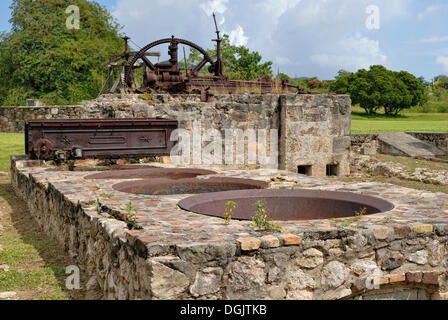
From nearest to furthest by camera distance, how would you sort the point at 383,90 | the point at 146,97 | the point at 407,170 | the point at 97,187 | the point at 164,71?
the point at 97,187, the point at 146,97, the point at 164,71, the point at 407,170, the point at 383,90

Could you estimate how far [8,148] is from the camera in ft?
46.8

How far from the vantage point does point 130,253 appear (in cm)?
329

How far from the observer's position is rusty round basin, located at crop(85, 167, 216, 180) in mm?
6809

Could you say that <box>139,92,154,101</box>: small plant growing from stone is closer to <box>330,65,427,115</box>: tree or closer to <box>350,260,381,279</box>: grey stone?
<box>350,260,381,279</box>: grey stone

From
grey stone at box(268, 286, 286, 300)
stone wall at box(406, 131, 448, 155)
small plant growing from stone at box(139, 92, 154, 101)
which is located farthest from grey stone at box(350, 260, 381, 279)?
stone wall at box(406, 131, 448, 155)

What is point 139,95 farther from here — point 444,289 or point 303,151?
point 444,289

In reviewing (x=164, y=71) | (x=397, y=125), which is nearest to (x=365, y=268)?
(x=164, y=71)

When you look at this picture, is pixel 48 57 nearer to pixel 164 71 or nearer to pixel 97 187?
pixel 164 71

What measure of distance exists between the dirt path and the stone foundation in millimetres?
297

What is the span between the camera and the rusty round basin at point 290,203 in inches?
188

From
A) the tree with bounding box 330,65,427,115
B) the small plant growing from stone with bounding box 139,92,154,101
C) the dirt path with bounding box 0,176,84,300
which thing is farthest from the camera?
the tree with bounding box 330,65,427,115

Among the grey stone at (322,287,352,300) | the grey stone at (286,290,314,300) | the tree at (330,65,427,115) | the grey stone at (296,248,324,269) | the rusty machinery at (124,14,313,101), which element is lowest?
the grey stone at (322,287,352,300)

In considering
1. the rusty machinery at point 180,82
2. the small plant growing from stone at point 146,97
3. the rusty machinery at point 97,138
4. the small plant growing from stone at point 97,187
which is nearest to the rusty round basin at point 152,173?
the small plant growing from stone at point 97,187

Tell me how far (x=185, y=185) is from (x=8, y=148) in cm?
983
